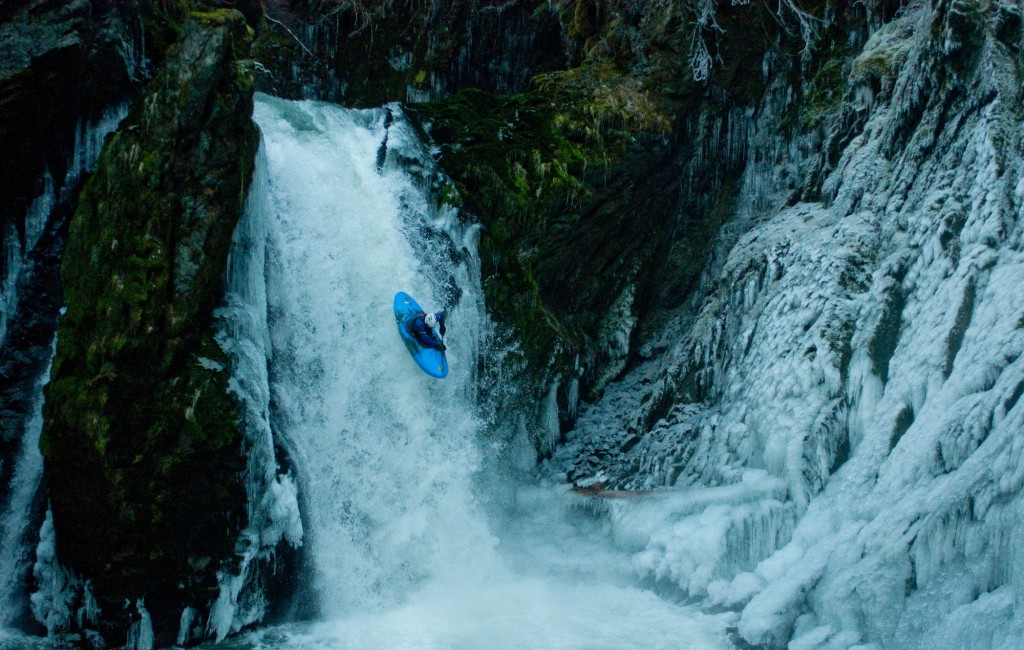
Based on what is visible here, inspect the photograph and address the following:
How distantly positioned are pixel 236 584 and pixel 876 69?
8156 mm

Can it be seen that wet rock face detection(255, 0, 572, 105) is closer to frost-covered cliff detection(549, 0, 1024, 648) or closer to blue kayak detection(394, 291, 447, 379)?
frost-covered cliff detection(549, 0, 1024, 648)

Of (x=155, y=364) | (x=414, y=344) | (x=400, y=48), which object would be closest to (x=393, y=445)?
(x=414, y=344)

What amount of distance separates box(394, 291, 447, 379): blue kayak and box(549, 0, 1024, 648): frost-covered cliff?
2.22m

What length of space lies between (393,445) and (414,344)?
1033 mm

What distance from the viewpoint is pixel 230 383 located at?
684cm

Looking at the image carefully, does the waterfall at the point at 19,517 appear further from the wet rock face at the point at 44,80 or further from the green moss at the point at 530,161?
the green moss at the point at 530,161

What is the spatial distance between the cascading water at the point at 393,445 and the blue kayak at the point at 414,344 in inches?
6.2

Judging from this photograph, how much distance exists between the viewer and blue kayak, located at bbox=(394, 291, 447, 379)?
27.9 ft

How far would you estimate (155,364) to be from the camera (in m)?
6.65

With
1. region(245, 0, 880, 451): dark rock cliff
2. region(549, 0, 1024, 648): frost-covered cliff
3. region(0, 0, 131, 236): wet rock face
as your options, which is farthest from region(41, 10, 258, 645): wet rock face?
region(549, 0, 1024, 648): frost-covered cliff

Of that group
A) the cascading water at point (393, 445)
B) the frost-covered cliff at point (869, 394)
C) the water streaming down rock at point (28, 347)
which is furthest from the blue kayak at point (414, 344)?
the water streaming down rock at point (28, 347)

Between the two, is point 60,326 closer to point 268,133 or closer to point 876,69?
point 268,133

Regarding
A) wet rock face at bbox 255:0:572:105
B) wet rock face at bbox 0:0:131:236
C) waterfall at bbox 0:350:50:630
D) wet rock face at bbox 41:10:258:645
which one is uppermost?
wet rock face at bbox 255:0:572:105

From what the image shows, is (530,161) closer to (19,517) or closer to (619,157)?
(619,157)
